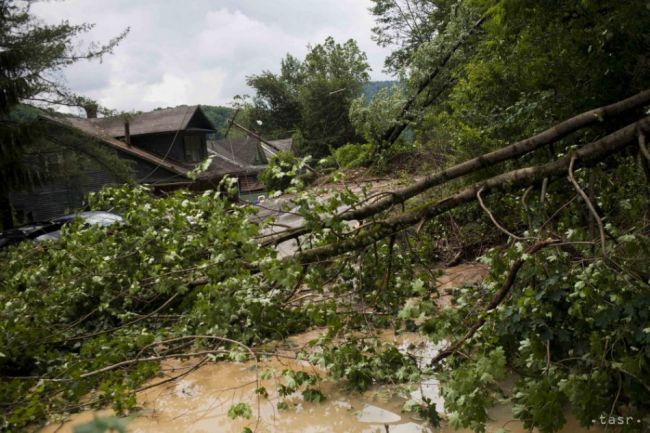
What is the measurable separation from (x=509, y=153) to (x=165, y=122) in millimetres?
26011

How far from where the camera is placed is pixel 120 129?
28.6 m

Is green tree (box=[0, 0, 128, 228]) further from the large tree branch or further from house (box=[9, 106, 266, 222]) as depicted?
the large tree branch

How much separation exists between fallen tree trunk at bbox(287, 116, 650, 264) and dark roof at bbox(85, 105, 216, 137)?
2370 centimetres

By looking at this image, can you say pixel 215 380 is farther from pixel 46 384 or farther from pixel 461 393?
pixel 461 393

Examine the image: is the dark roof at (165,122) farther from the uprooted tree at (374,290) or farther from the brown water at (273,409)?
Answer: the brown water at (273,409)

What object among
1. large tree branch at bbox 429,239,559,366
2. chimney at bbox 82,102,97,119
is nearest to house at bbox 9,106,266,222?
chimney at bbox 82,102,97,119

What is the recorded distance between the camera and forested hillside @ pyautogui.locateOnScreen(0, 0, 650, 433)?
303cm

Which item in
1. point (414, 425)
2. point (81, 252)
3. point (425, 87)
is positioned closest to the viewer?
point (414, 425)

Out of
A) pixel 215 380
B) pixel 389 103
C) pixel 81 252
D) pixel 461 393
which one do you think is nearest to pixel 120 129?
pixel 389 103

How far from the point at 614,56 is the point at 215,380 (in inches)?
203

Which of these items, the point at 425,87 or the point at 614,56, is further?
the point at 425,87

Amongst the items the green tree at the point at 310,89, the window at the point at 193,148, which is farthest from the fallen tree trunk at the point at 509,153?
the green tree at the point at 310,89

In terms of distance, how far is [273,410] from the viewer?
12.9 feet

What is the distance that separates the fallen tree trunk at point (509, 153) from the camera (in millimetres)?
4445
